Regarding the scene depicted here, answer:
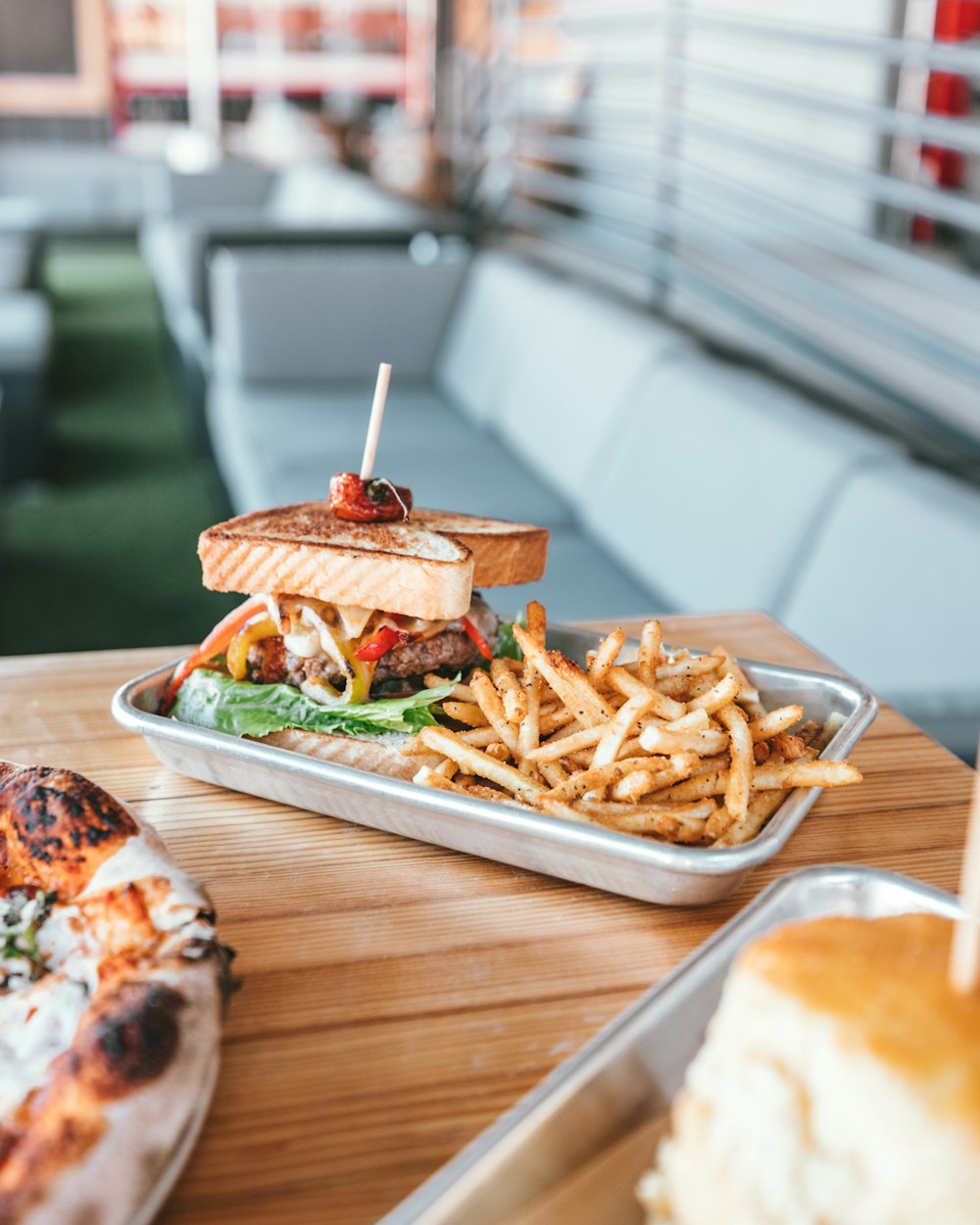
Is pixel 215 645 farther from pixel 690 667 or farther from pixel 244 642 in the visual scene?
pixel 690 667

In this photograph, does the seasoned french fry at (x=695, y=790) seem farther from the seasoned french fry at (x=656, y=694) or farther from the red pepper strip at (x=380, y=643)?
the red pepper strip at (x=380, y=643)

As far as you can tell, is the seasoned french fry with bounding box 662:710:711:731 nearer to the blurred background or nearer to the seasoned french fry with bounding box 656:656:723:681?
the seasoned french fry with bounding box 656:656:723:681

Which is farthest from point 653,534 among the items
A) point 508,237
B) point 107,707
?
point 508,237

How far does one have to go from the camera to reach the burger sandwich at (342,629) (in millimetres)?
1057

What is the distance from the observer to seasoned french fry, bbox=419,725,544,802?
935mm

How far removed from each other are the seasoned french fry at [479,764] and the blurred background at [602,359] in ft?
2.02

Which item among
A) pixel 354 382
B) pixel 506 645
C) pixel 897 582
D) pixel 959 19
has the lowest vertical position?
pixel 354 382

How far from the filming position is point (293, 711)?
106 centimetres

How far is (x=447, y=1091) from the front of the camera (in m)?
0.70

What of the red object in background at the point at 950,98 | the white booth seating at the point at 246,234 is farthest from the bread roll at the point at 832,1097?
the red object in background at the point at 950,98

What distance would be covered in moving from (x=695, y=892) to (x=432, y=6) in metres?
14.7

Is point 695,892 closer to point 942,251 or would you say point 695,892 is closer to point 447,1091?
point 447,1091

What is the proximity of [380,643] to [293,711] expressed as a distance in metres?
0.11

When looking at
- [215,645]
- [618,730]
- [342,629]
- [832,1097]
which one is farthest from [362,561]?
[832,1097]
